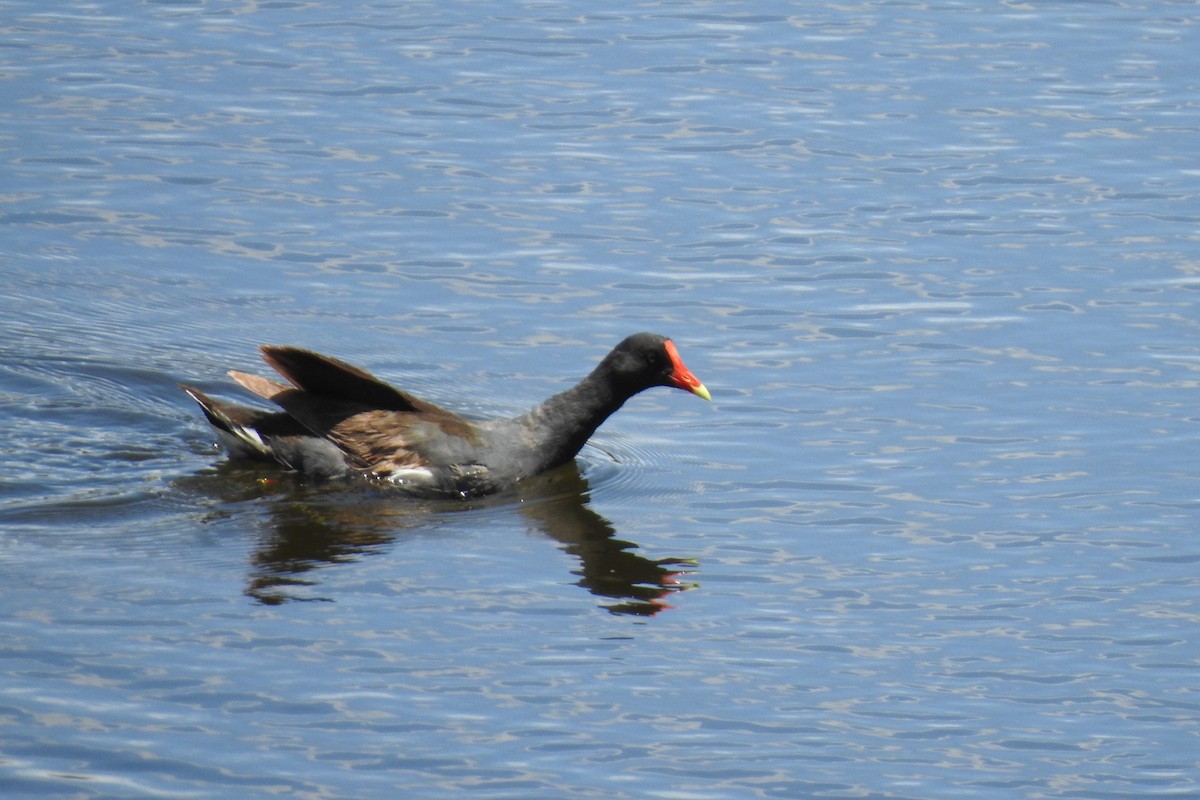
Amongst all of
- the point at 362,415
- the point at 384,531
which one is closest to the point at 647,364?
the point at 362,415

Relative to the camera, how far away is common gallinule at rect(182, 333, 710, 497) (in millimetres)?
10648

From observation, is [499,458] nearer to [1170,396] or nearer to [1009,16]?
[1170,396]

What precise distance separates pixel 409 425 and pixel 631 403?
1.86 meters

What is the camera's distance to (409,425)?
35.2ft

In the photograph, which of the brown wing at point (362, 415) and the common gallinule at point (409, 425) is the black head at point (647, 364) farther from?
the brown wing at point (362, 415)

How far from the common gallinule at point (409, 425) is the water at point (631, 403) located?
7.8 inches

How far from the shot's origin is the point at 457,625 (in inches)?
340

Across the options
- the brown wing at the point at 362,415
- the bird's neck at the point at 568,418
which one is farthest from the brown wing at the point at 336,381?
the bird's neck at the point at 568,418

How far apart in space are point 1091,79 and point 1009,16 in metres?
2.06

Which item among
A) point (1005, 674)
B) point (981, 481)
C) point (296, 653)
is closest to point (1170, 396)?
point (981, 481)

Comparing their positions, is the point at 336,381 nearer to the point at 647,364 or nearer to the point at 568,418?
the point at 568,418

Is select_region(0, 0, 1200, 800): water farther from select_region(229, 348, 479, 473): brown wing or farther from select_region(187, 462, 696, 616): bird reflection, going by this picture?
select_region(229, 348, 479, 473): brown wing

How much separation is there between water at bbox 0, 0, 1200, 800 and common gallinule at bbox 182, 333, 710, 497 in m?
0.20

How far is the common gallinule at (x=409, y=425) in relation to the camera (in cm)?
1065
